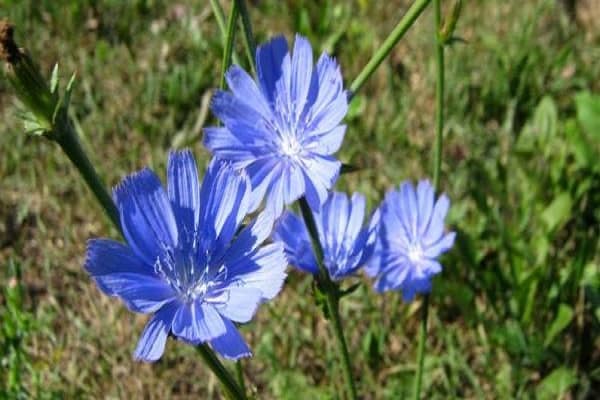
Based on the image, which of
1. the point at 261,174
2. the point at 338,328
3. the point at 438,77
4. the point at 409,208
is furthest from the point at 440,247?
the point at 261,174

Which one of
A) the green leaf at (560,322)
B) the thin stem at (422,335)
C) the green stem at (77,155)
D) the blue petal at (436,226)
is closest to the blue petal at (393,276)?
the blue petal at (436,226)

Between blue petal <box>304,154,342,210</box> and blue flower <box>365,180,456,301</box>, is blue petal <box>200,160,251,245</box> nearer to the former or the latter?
blue petal <box>304,154,342,210</box>

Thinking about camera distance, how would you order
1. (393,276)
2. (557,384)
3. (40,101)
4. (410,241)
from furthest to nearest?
(557,384), (410,241), (393,276), (40,101)

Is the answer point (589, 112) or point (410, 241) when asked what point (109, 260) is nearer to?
point (410, 241)

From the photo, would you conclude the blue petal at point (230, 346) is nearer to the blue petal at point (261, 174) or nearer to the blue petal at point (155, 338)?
the blue petal at point (155, 338)

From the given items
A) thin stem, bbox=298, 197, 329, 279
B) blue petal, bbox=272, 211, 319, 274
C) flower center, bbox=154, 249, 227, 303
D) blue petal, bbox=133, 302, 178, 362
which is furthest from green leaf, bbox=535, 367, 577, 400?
blue petal, bbox=133, 302, 178, 362

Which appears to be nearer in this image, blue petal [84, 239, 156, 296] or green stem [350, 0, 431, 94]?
blue petal [84, 239, 156, 296]
